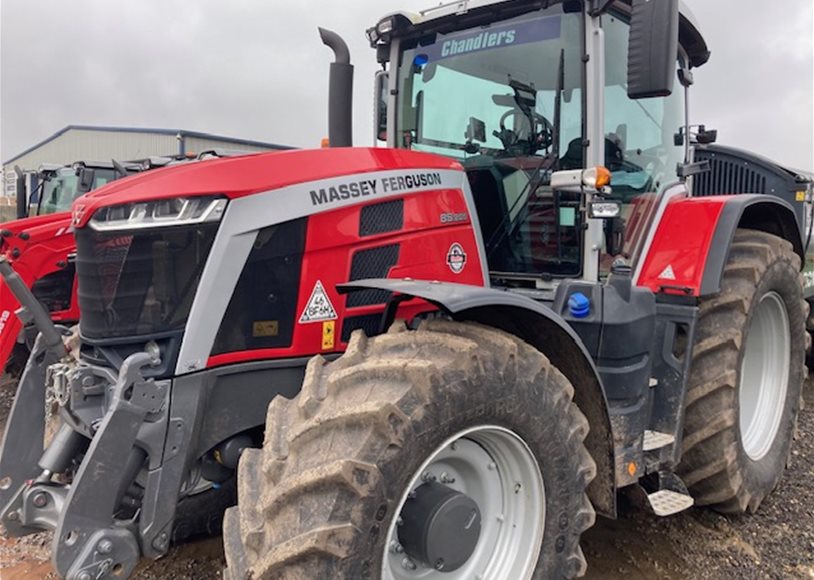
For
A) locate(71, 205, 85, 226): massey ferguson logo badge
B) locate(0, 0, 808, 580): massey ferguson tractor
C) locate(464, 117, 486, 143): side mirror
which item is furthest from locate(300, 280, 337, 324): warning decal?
locate(464, 117, 486, 143): side mirror

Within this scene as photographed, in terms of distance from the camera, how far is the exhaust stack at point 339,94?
319 cm

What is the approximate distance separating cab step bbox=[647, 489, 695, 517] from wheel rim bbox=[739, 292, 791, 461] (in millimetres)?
1057

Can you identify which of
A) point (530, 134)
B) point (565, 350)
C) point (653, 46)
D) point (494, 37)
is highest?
point (494, 37)

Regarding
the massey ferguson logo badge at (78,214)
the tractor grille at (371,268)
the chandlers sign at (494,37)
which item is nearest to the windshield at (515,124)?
the chandlers sign at (494,37)

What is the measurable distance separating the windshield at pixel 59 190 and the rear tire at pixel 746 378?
877cm

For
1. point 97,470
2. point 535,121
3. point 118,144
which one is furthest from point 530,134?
point 118,144

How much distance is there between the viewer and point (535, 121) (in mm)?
3086

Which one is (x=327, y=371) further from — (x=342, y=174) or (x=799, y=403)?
(x=799, y=403)

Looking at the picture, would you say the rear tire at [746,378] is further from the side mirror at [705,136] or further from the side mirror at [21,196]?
the side mirror at [21,196]

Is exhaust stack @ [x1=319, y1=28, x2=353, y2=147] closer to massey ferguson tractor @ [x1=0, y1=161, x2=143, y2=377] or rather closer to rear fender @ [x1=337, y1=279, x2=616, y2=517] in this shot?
rear fender @ [x1=337, y1=279, x2=616, y2=517]

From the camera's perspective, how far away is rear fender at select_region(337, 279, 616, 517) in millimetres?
2246

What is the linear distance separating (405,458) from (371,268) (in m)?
0.86

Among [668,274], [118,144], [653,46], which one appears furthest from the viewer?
[118,144]

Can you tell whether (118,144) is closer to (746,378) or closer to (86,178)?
(86,178)
